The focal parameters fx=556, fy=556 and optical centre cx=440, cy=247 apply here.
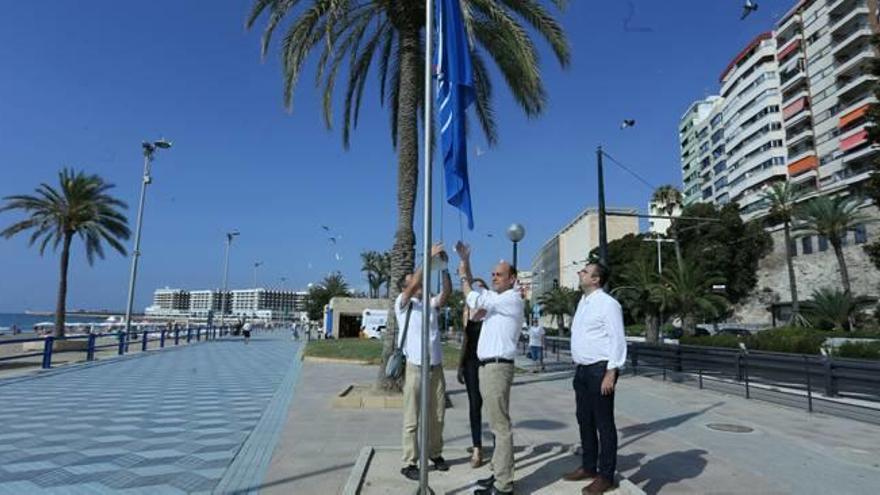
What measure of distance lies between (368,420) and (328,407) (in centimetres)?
151

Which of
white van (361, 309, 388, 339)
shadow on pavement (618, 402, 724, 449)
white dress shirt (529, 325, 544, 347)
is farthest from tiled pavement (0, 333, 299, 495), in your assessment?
white van (361, 309, 388, 339)

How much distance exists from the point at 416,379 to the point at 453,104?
256 centimetres

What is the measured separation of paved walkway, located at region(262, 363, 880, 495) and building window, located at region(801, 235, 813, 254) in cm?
5582

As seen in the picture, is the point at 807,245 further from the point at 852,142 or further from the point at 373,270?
the point at 373,270

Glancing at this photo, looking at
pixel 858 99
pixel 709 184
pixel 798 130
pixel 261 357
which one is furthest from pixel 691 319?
pixel 709 184

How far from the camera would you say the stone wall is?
162ft

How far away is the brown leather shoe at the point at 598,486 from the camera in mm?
4359

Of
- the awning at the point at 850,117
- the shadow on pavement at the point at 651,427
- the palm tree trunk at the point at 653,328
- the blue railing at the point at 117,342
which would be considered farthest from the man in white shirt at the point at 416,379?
the awning at the point at 850,117

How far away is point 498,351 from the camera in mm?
4633

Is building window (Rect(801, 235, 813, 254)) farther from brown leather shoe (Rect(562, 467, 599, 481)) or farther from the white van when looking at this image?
brown leather shoe (Rect(562, 467, 599, 481))

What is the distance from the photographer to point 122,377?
14078mm

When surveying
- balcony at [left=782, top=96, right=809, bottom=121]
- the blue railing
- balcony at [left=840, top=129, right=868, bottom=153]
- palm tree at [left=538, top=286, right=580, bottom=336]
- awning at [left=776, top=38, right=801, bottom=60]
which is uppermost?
awning at [left=776, top=38, right=801, bottom=60]

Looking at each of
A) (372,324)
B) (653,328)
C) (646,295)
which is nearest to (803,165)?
(646,295)

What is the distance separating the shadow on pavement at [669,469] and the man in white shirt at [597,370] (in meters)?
0.61
